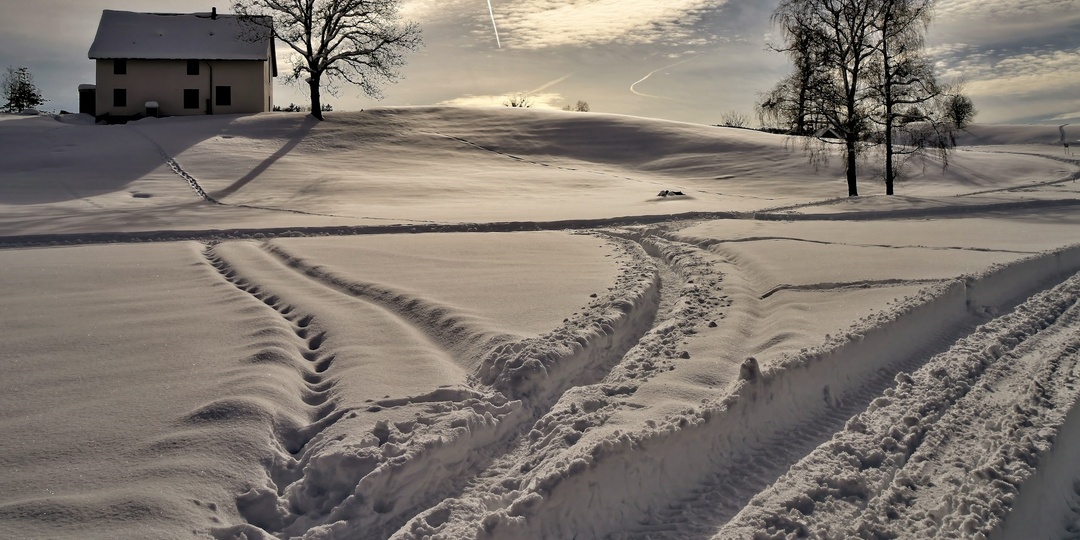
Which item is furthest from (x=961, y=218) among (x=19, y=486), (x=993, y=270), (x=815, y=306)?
(x=19, y=486)

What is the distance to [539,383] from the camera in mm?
4766

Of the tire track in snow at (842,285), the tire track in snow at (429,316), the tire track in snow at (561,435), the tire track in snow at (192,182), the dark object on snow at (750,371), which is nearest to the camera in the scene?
the tire track in snow at (561,435)

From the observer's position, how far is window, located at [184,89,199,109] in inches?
1407

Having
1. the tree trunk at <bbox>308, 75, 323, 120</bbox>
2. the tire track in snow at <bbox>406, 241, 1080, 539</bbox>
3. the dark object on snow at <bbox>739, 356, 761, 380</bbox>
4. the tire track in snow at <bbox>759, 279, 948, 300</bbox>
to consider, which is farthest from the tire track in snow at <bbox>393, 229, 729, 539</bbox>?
the tree trunk at <bbox>308, 75, 323, 120</bbox>

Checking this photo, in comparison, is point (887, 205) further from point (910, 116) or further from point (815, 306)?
point (815, 306)

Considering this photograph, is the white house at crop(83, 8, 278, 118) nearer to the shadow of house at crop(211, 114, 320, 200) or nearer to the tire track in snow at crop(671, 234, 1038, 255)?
the shadow of house at crop(211, 114, 320, 200)

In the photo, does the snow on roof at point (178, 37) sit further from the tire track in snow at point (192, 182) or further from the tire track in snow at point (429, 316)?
the tire track in snow at point (429, 316)

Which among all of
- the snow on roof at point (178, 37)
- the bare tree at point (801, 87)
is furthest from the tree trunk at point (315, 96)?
the bare tree at point (801, 87)

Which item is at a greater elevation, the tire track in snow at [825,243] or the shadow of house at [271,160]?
the shadow of house at [271,160]

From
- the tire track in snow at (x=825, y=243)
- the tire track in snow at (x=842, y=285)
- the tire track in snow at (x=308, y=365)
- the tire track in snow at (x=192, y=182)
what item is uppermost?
the tire track in snow at (x=192, y=182)

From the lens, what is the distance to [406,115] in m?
35.5

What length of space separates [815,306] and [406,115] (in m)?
31.0

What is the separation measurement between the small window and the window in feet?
2.86

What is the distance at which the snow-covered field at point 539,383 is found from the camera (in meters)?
3.40
